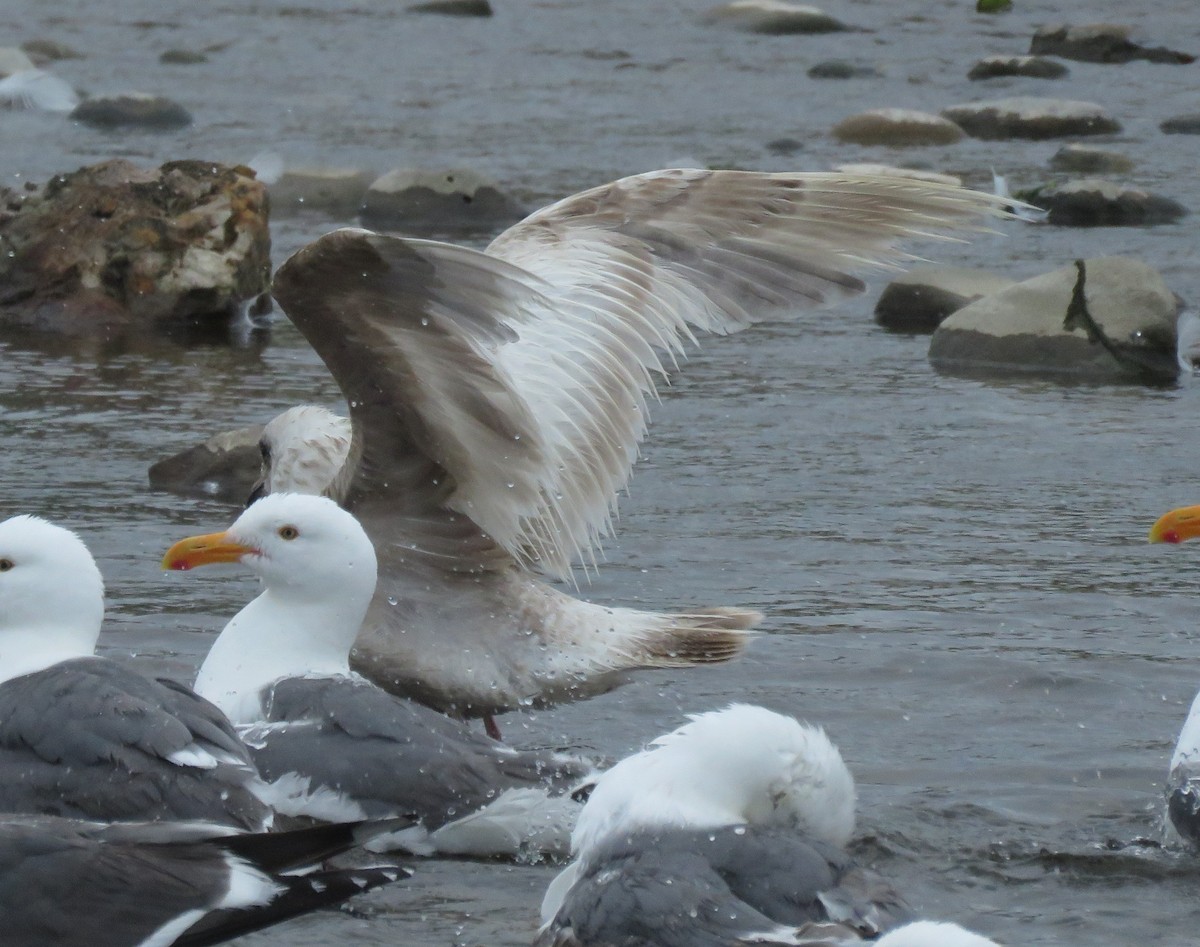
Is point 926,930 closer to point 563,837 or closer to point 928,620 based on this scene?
point 563,837

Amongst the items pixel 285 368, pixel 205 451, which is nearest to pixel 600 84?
pixel 285 368

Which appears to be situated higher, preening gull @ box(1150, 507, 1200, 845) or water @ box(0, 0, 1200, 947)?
preening gull @ box(1150, 507, 1200, 845)

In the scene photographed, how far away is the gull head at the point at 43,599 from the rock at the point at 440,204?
826 cm

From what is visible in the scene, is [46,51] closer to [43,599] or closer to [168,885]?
[43,599]

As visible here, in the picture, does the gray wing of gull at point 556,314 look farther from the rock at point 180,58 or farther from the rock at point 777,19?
the rock at point 777,19

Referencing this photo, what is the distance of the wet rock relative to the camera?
16078 millimetres

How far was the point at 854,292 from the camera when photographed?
6.64m

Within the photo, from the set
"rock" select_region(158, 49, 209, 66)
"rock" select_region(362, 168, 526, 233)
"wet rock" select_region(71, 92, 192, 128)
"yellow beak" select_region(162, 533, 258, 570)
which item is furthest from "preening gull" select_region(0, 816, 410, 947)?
"rock" select_region(158, 49, 209, 66)

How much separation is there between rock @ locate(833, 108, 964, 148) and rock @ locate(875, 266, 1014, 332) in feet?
16.5

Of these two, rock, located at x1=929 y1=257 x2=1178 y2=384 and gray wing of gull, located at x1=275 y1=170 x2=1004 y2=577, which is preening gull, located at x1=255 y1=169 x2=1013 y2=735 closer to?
gray wing of gull, located at x1=275 y1=170 x2=1004 y2=577

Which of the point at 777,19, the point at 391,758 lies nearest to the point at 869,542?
the point at 391,758

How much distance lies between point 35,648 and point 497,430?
4.96 feet

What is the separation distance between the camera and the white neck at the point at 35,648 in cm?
461

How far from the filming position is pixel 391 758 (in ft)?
14.9
